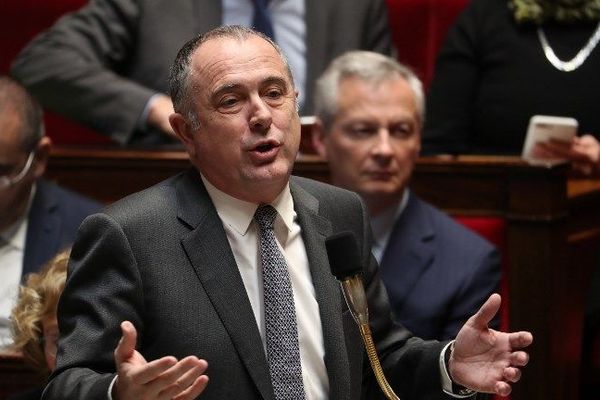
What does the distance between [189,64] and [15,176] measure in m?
0.87

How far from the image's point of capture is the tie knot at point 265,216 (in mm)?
1225

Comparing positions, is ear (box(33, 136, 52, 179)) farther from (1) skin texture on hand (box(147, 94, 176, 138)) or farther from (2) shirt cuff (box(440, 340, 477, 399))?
(2) shirt cuff (box(440, 340, 477, 399))

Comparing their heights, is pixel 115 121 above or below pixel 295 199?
below

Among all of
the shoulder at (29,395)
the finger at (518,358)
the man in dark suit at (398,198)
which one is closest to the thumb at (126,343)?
the finger at (518,358)

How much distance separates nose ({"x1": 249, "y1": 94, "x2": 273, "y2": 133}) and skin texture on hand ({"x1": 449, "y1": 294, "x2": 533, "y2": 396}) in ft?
0.87

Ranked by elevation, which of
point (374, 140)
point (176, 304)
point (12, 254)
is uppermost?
point (176, 304)

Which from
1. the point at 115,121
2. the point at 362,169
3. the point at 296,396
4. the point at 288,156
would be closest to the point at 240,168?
the point at 288,156

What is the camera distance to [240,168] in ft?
3.91

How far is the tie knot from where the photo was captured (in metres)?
1.22

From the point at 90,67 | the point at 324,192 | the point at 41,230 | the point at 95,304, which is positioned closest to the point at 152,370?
the point at 95,304

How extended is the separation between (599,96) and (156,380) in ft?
4.90

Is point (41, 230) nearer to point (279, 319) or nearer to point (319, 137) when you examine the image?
point (319, 137)

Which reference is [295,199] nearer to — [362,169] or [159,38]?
[362,169]

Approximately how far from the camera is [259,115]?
3.85 feet
